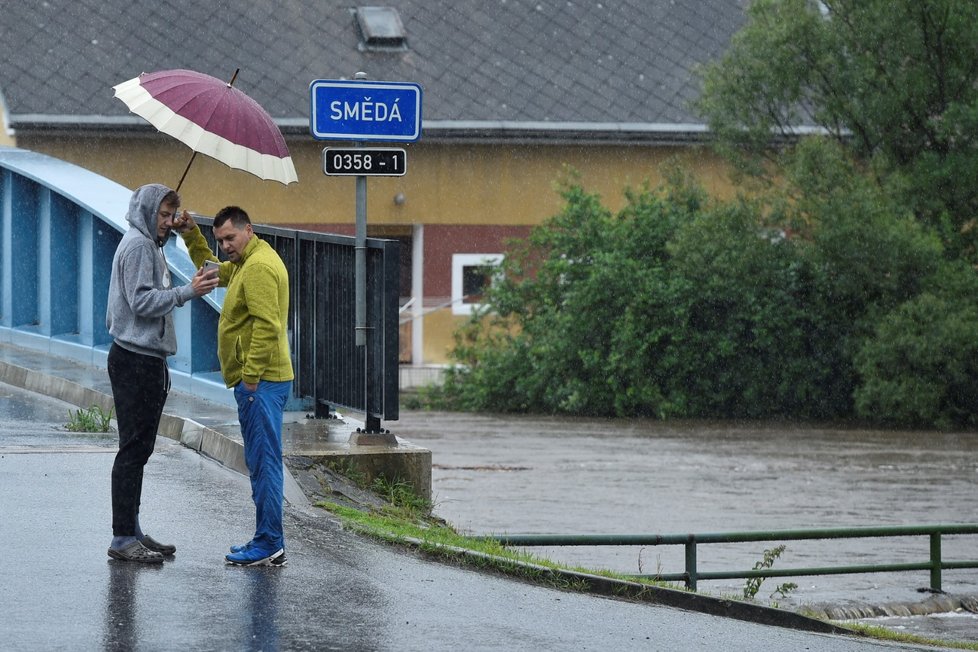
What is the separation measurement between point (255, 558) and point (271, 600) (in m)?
0.60

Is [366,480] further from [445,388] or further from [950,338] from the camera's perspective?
[445,388]

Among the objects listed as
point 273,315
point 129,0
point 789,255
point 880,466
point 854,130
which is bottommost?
point 880,466

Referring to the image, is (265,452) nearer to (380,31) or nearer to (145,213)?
(145,213)

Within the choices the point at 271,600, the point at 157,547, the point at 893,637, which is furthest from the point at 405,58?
the point at 271,600

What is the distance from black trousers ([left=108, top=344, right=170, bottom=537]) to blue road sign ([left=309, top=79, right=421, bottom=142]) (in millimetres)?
3333

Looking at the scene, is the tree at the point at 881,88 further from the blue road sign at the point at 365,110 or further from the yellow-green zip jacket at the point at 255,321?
the yellow-green zip jacket at the point at 255,321

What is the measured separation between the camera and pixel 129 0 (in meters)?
30.8

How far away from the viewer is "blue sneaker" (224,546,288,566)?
7910mm

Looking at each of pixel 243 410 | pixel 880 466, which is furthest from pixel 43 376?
pixel 880 466

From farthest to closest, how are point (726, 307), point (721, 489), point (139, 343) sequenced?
point (726, 307), point (721, 489), point (139, 343)

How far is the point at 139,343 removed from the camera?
791cm

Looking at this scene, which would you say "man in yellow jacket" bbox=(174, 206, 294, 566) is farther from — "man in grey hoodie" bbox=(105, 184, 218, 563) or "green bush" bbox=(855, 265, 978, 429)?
"green bush" bbox=(855, 265, 978, 429)

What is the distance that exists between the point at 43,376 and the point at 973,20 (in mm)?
14947

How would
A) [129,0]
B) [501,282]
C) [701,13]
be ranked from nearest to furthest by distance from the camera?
1. [501,282]
2. [129,0]
3. [701,13]
